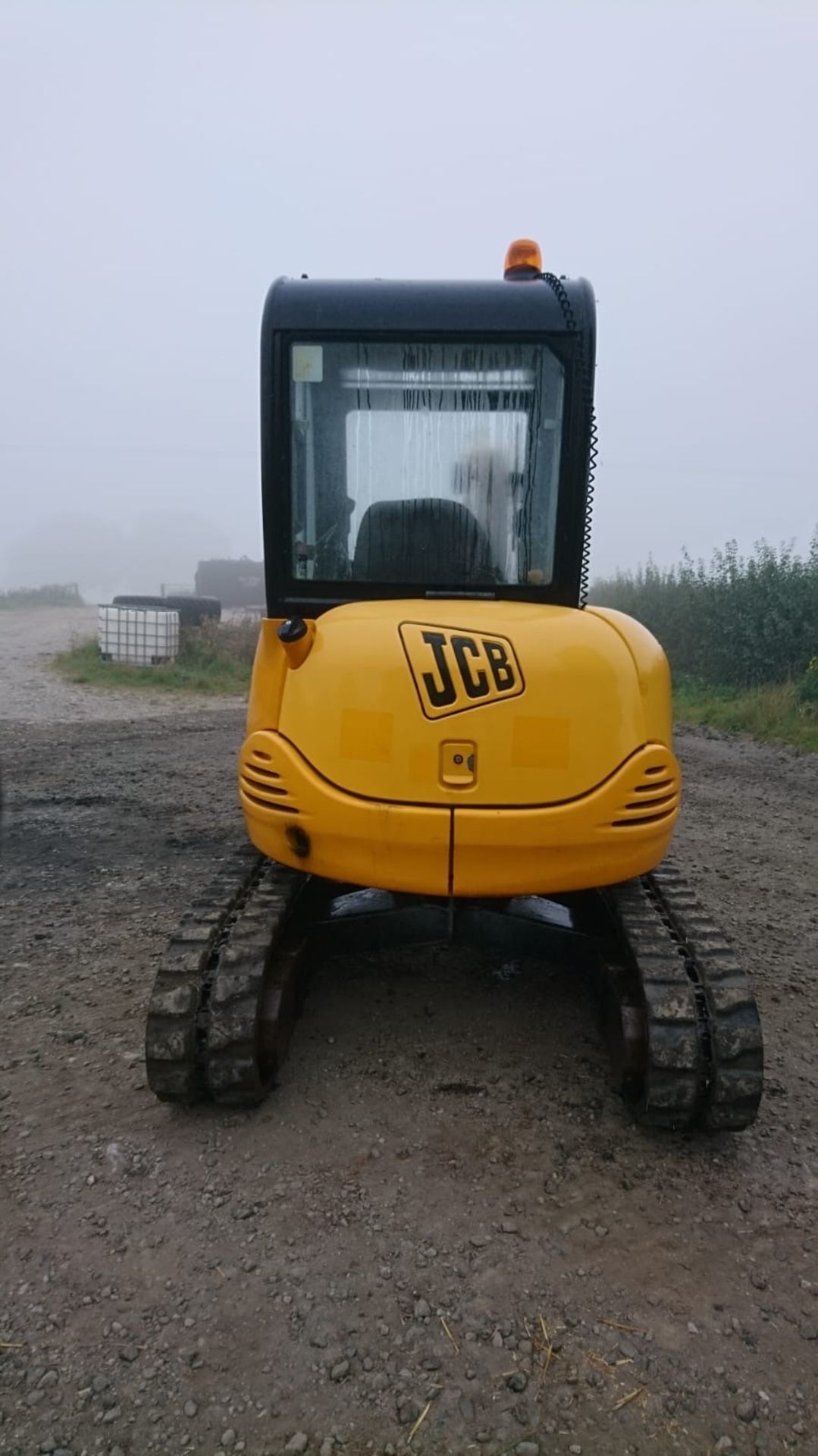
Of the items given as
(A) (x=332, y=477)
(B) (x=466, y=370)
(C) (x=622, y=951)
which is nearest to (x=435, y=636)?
(A) (x=332, y=477)

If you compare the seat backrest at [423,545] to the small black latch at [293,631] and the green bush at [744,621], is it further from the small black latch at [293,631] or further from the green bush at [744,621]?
the green bush at [744,621]

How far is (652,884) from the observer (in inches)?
141

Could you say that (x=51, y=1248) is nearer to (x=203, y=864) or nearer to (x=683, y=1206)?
(x=683, y=1206)

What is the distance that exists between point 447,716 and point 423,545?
2.80ft

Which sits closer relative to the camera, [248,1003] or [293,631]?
→ [248,1003]

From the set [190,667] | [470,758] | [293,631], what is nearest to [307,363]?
[293,631]

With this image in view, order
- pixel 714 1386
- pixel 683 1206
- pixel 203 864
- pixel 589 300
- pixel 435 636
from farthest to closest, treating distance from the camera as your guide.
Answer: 1. pixel 203 864
2. pixel 589 300
3. pixel 435 636
4. pixel 683 1206
5. pixel 714 1386

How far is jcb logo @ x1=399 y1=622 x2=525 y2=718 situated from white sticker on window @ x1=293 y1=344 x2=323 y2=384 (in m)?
1.16

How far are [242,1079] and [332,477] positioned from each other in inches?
82.8

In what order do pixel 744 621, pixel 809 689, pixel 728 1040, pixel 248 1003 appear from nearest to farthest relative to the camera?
pixel 728 1040 < pixel 248 1003 < pixel 809 689 < pixel 744 621

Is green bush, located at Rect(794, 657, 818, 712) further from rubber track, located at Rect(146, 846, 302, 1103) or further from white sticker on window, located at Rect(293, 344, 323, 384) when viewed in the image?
rubber track, located at Rect(146, 846, 302, 1103)

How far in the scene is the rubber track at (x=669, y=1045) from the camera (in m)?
2.69

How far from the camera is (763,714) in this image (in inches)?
441

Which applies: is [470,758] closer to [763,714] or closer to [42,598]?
[763,714]
